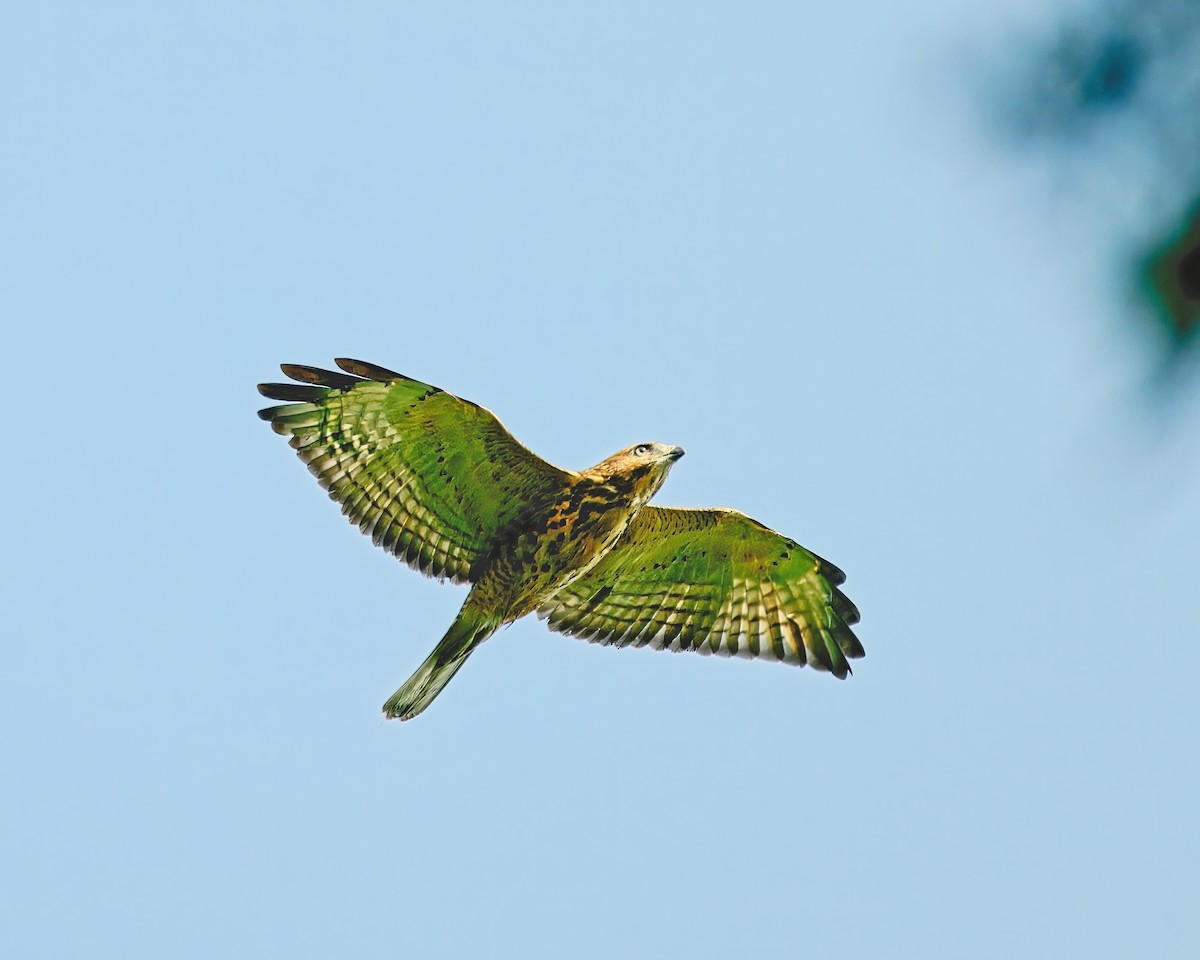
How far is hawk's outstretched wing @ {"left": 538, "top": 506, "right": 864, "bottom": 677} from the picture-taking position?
10906mm

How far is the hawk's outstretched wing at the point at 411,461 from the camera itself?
9594 mm

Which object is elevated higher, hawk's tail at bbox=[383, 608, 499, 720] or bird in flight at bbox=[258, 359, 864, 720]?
bird in flight at bbox=[258, 359, 864, 720]

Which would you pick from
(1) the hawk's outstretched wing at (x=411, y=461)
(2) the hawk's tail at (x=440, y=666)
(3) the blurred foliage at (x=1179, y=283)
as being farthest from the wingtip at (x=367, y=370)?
(3) the blurred foliage at (x=1179, y=283)

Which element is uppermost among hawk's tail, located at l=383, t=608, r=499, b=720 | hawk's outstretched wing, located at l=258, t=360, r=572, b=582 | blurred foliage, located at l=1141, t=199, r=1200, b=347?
hawk's outstretched wing, located at l=258, t=360, r=572, b=582

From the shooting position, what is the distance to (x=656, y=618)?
36.8 feet

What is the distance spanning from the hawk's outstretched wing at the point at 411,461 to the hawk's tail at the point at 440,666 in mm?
416

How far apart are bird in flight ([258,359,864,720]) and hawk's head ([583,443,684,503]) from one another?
0.04 ft

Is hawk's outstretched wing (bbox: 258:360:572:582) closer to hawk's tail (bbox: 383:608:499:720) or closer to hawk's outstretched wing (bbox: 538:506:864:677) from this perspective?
hawk's tail (bbox: 383:608:499:720)

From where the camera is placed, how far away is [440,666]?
10.1m

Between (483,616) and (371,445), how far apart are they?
1.50 meters

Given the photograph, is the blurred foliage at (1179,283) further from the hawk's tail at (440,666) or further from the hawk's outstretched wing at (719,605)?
the hawk's outstretched wing at (719,605)

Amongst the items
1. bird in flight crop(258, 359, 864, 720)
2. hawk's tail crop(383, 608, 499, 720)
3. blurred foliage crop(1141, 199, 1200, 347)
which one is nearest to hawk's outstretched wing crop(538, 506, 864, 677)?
bird in flight crop(258, 359, 864, 720)

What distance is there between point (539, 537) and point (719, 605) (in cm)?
195

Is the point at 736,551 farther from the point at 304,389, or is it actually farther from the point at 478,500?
the point at 304,389
